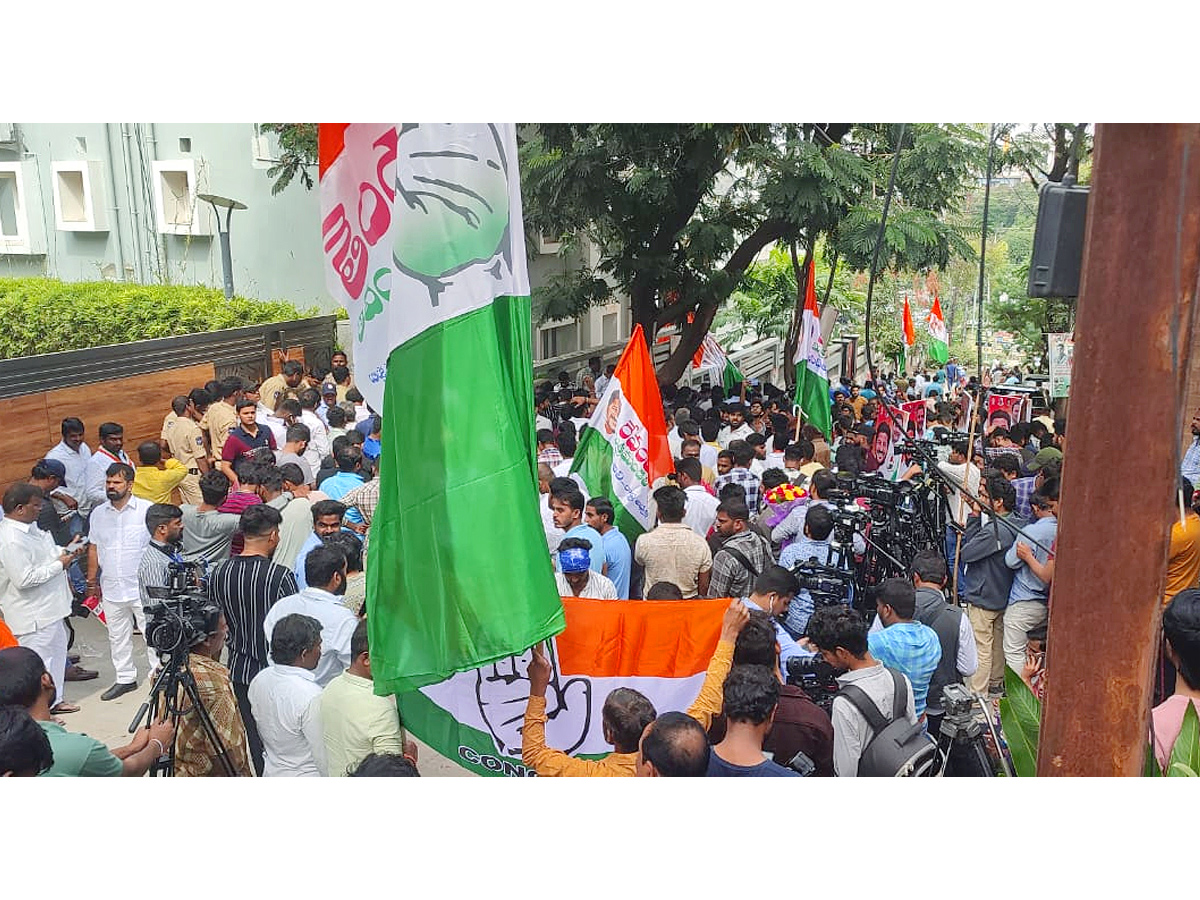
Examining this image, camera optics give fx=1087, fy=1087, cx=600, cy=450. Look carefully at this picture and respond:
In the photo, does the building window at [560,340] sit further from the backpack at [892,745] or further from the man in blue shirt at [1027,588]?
the backpack at [892,745]

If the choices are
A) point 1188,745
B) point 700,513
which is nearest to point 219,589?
point 700,513

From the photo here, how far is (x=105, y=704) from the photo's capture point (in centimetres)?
700

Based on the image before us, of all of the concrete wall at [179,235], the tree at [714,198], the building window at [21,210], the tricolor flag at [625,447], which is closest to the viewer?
the tricolor flag at [625,447]

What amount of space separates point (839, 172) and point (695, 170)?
206cm

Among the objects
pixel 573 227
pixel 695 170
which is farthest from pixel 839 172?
pixel 573 227

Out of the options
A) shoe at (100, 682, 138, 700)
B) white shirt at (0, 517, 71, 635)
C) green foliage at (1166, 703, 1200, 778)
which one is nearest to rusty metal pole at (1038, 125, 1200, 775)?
green foliage at (1166, 703, 1200, 778)

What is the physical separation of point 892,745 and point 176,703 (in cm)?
275

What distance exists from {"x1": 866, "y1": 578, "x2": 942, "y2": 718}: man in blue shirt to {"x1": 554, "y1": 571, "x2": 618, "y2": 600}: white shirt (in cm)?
146

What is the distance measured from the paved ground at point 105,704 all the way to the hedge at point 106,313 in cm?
616

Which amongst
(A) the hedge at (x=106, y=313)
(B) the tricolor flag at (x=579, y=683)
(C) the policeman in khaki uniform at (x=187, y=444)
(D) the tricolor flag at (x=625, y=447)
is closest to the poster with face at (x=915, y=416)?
(D) the tricolor flag at (x=625, y=447)

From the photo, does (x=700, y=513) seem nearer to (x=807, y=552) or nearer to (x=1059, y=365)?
(x=807, y=552)

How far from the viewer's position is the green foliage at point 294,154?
14816mm

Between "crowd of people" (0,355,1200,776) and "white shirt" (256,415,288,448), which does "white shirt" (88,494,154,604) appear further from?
"white shirt" (256,415,288,448)

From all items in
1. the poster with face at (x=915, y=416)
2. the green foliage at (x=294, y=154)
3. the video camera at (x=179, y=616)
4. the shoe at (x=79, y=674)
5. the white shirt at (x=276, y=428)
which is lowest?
the shoe at (x=79, y=674)
